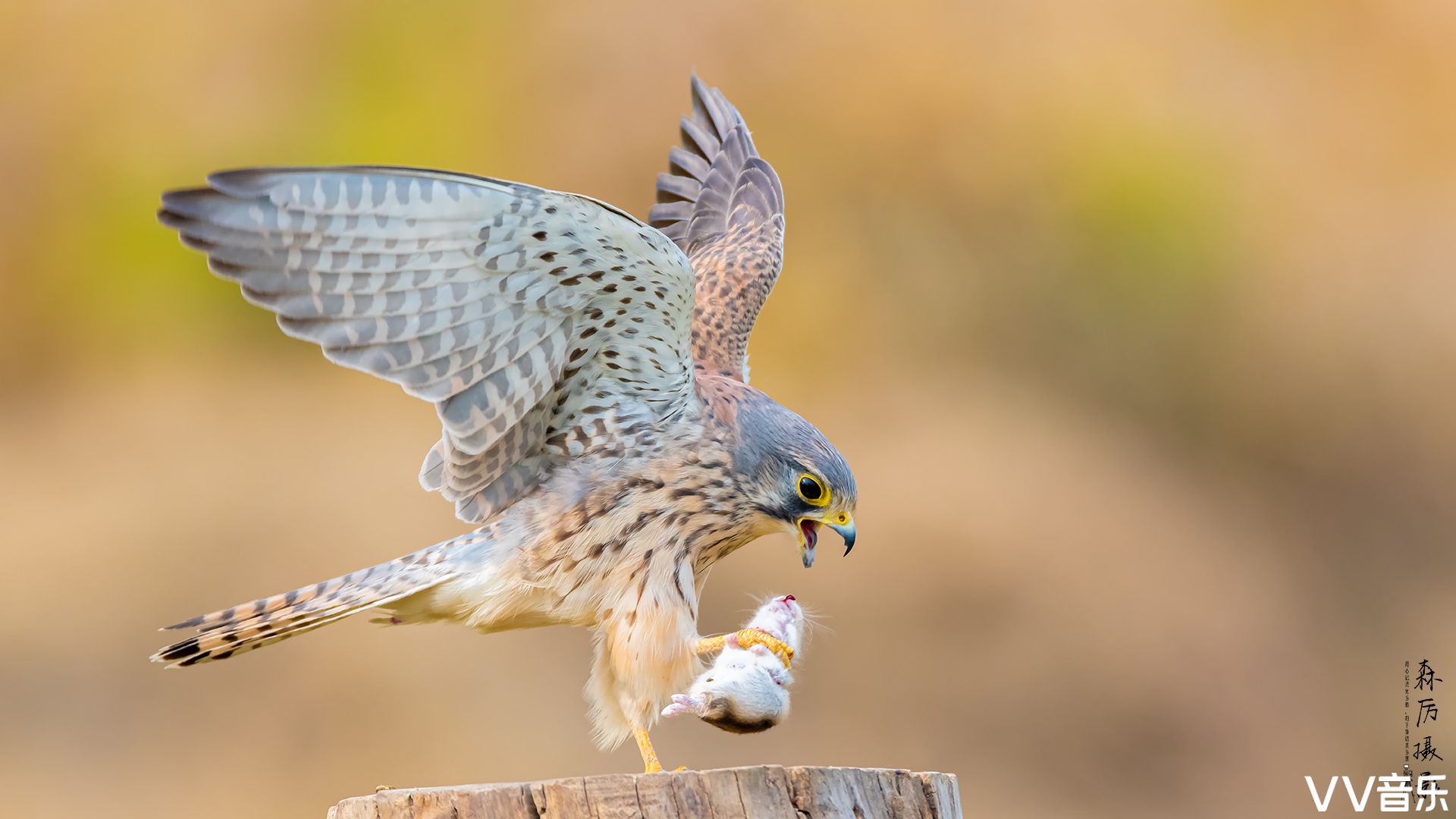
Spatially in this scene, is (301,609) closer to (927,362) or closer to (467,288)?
(467,288)

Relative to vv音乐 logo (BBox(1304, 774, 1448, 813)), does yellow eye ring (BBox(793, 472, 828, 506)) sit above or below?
above

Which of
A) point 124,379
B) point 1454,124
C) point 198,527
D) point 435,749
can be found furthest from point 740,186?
point 1454,124

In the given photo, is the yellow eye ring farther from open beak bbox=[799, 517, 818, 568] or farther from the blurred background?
the blurred background

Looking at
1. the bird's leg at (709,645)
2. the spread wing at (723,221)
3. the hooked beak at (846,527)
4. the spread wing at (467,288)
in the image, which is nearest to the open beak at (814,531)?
the hooked beak at (846,527)

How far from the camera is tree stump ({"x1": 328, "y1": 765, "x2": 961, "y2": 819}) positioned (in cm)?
218

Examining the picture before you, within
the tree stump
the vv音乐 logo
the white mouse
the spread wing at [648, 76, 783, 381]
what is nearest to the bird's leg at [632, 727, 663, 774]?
the white mouse

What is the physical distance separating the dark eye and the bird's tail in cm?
76

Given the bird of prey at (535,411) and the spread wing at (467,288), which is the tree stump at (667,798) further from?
the spread wing at (467,288)

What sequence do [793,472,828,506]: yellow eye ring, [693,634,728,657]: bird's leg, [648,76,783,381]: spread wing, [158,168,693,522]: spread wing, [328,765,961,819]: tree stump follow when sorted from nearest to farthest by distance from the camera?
1. [328,765,961,819]: tree stump
2. [158,168,693,522]: spread wing
3. [693,634,728,657]: bird's leg
4. [793,472,828,506]: yellow eye ring
5. [648,76,783,381]: spread wing

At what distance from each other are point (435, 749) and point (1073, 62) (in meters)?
5.08

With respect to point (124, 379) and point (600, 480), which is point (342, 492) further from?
point (600, 480)

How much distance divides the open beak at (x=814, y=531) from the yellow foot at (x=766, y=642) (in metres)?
0.34

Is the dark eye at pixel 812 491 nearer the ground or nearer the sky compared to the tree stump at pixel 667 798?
nearer the sky

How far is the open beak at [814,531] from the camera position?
Result: 322 cm
